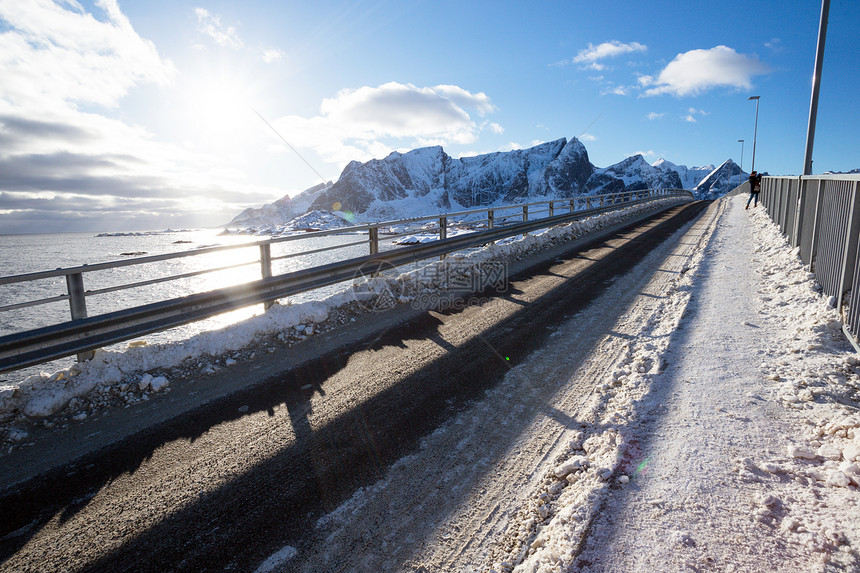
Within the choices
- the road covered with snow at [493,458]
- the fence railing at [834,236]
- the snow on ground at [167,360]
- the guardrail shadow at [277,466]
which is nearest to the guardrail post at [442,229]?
the snow on ground at [167,360]

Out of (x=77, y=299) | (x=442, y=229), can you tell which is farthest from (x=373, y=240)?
(x=77, y=299)

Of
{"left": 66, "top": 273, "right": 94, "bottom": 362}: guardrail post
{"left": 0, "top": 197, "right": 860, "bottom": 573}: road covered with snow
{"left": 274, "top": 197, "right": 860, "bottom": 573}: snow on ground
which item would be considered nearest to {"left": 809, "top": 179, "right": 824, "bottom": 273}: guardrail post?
{"left": 0, "top": 197, "right": 860, "bottom": 573}: road covered with snow

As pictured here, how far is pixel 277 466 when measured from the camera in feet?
10.8

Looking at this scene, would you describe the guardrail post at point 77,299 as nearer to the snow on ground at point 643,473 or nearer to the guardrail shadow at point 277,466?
the guardrail shadow at point 277,466

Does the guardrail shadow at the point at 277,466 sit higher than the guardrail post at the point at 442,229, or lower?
lower

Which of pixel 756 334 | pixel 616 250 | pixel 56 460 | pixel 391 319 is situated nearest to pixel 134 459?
pixel 56 460

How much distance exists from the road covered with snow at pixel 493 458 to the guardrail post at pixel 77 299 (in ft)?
0.74

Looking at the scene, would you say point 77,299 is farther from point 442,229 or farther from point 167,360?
point 442,229

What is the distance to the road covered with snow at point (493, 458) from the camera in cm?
242

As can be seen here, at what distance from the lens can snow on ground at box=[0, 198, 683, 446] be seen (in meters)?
4.10

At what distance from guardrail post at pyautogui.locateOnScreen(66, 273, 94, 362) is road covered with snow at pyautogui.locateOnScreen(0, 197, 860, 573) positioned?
0.74 feet

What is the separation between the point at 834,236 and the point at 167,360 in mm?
9153

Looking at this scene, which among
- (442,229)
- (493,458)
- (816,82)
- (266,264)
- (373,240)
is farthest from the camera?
(816,82)

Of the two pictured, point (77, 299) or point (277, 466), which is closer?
point (277, 466)
